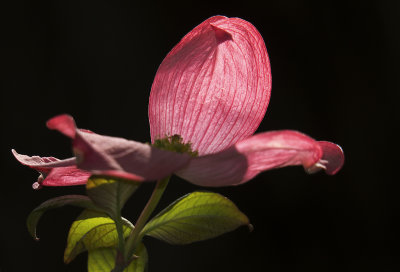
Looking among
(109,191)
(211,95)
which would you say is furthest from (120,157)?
(211,95)

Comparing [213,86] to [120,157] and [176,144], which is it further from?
[120,157]

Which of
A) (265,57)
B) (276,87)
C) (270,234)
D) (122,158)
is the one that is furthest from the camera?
(276,87)

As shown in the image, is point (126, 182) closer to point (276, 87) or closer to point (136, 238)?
point (136, 238)

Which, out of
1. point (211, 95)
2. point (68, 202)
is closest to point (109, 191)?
point (68, 202)

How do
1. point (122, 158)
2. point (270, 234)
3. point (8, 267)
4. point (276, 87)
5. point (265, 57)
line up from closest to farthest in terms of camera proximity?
1. point (122, 158)
2. point (265, 57)
3. point (8, 267)
4. point (270, 234)
5. point (276, 87)

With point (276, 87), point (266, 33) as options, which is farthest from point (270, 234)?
point (266, 33)

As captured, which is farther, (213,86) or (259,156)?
(213,86)
